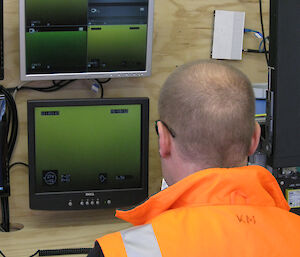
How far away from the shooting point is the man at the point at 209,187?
1010mm

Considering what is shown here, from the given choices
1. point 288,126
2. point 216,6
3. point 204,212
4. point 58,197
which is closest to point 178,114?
point 204,212

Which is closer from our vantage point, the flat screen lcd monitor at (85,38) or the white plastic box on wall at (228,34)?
the flat screen lcd monitor at (85,38)

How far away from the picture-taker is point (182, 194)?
111 centimetres

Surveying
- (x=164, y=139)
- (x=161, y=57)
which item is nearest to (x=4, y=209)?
(x=161, y=57)

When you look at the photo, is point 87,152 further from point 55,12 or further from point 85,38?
point 55,12

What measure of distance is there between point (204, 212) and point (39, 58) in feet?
3.65

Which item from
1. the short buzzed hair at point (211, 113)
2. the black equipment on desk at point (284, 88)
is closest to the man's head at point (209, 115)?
the short buzzed hair at point (211, 113)

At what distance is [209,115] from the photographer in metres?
1.10

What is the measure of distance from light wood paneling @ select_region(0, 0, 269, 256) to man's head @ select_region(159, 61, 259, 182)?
998 millimetres

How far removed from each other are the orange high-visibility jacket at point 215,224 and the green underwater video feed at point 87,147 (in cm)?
92

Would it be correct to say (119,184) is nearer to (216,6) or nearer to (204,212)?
(216,6)

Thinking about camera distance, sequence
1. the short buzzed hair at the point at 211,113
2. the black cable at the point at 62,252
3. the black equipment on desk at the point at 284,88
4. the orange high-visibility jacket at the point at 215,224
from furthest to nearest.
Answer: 1. the black cable at the point at 62,252
2. the black equipment on desk at the point at 284,88
3. the short buzzed hair at the point at 211,113
4. the orange high-visibility jacket at the point at 215,224

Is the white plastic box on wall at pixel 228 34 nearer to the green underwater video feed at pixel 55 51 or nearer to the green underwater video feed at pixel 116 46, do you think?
the green underwater video feed at pixel 116 46

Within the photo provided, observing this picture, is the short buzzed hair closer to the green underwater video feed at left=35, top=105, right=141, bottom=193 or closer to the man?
the man
